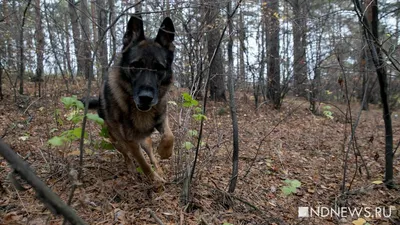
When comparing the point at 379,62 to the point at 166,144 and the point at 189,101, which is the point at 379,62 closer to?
the point at 189,101

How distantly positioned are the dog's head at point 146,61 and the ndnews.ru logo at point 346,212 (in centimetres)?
208

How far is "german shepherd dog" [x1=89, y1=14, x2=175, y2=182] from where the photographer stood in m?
3.07

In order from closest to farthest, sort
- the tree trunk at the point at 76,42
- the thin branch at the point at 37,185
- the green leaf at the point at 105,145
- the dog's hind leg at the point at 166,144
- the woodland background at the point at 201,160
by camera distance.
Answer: the thin branch at the point at 37,185
the tree trunk at the point at 76,42
the woodland background at the point at 201,160
the green leaf at the point at 105,145
the dog's hind leg at the point at 166,144

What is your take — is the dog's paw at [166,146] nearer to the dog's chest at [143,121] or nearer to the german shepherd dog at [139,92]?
the german shepherd dog at [139,92]

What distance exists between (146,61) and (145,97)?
18.0 inches

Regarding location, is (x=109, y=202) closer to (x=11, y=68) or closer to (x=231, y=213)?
(x=231, y=213)

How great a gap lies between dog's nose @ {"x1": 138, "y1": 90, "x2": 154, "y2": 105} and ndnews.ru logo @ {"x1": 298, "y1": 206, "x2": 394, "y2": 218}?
2.02 meters

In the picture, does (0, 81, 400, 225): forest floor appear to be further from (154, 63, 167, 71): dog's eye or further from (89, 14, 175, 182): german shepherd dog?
(154, 63, 167, 71): dog's eye

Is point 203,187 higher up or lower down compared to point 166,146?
lower down

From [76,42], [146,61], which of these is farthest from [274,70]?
[146,61]

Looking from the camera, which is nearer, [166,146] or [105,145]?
[105,145]

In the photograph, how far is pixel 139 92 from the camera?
2.92 m

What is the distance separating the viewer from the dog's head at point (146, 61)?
2955 millimetres

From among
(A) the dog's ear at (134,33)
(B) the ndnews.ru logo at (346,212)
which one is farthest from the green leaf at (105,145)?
(B) the ndnews.ru logo at (346,212)
